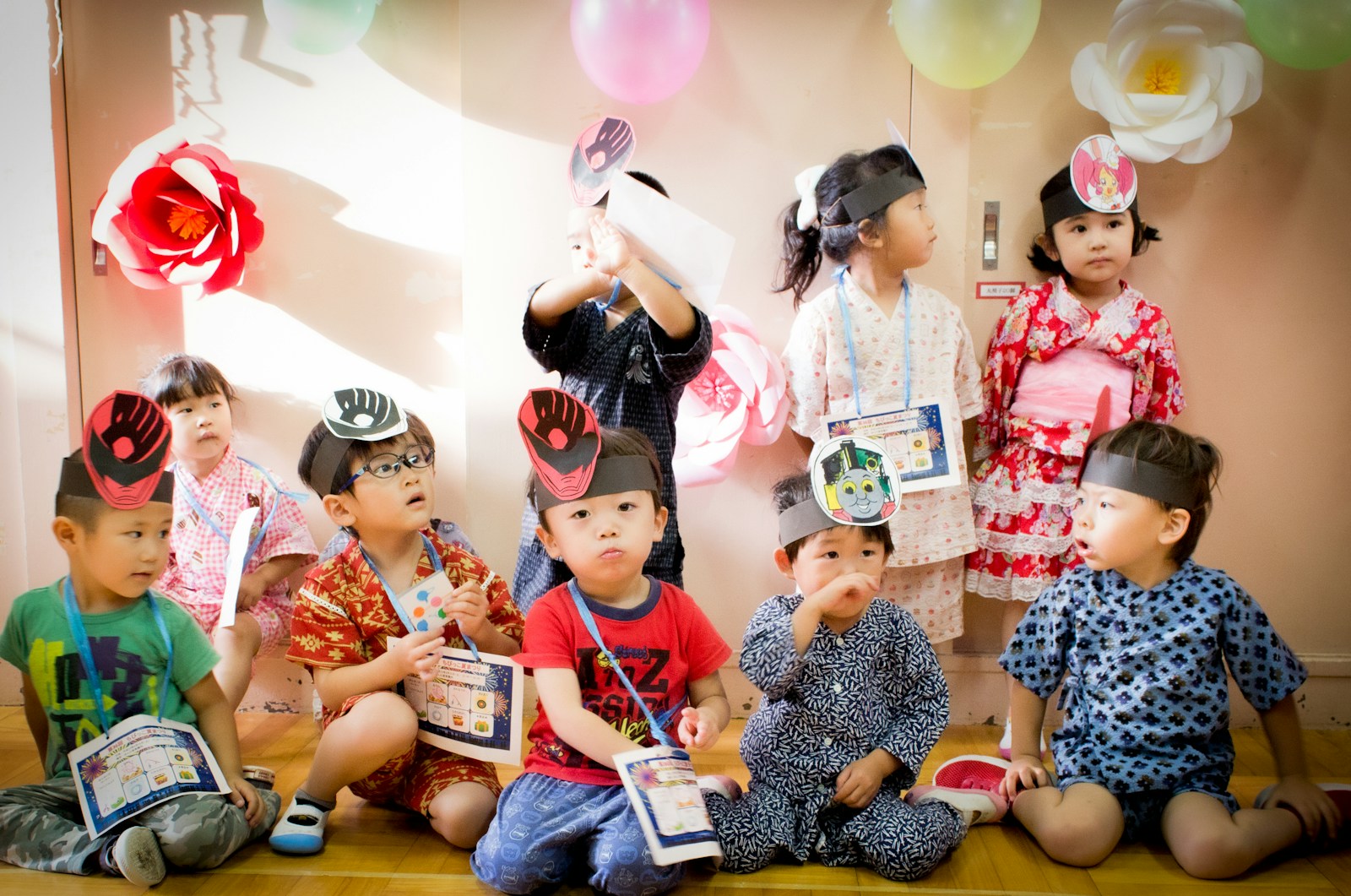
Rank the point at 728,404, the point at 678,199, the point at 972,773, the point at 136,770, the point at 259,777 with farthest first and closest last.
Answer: the point at 678,199, the point at 728,404, the point at 972,773, the point at 259,777, the point at 136,770

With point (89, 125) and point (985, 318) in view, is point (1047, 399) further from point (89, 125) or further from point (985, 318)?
point (89, 125)

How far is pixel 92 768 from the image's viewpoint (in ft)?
5.97

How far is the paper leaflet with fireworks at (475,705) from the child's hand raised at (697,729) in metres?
0.31

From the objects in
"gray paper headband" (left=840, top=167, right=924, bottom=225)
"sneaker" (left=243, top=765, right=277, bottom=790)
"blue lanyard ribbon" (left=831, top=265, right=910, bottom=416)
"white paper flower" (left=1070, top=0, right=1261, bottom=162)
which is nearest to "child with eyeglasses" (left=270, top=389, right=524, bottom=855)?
"sneaker" (left=243, top=765, right=277, bottom=790)

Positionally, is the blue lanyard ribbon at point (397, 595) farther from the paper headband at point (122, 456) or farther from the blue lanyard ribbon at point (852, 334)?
the blue lanyard ribbon at point (852, 334)

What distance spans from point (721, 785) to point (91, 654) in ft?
3.80

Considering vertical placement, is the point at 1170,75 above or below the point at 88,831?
above

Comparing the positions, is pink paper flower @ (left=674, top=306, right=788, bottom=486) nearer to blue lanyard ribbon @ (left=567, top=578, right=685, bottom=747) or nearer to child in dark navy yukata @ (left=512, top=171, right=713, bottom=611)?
child in dark navy yukata @ (left=512, top=171, right=713, bottom=611)

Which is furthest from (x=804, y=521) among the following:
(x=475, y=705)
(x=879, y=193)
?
(x=879, y=193)

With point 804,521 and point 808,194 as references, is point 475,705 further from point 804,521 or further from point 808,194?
point 808,194

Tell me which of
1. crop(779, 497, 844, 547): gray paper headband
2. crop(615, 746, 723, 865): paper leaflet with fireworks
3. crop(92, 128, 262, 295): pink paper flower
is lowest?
crop(615, 746, 723, 865): paper leaflet with fireworks

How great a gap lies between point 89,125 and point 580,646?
5.96 ft

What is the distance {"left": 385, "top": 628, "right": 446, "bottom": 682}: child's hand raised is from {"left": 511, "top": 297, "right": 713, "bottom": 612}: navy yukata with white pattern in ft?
1.10

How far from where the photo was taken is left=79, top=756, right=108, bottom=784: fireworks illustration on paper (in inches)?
71.4
